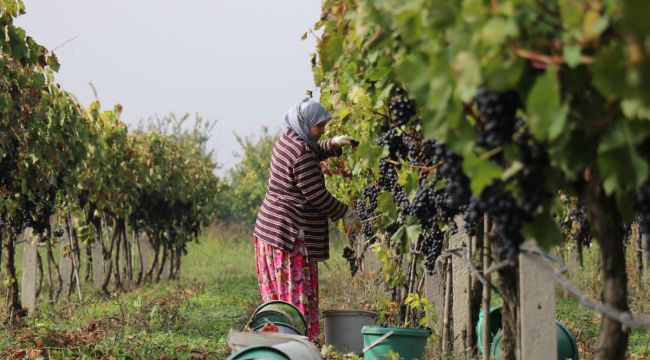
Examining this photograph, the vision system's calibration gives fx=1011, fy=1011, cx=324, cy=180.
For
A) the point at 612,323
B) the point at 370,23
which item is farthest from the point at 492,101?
the point at 612,323

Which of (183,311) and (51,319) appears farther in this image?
(183,311)

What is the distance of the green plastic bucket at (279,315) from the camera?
621 cm

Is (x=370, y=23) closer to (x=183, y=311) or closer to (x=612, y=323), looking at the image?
(x=612, y=323)

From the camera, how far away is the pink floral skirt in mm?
7117

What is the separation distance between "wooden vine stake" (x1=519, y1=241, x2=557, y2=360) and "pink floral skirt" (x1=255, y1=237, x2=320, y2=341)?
324cm

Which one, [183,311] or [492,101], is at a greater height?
[492,101]

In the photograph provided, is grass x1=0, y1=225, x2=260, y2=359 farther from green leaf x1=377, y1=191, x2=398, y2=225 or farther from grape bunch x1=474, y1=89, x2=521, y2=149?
grape bunch x1=474, y1=89, x2=521, y2=149

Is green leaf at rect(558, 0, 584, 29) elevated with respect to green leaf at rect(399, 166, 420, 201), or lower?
elevated

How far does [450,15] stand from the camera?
8.90ft

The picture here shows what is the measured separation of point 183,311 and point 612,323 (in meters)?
8.28

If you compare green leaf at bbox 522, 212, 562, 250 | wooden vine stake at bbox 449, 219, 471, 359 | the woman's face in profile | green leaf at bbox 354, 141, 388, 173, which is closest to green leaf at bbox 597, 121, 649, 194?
green leaf at bbox 522, 212, 562, 250

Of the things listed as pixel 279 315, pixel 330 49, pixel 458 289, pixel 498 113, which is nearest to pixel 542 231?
pixel 498 113

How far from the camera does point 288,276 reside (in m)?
7.12

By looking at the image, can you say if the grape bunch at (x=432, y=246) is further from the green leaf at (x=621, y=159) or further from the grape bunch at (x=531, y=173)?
the green leaf at (x=621, y=159)
